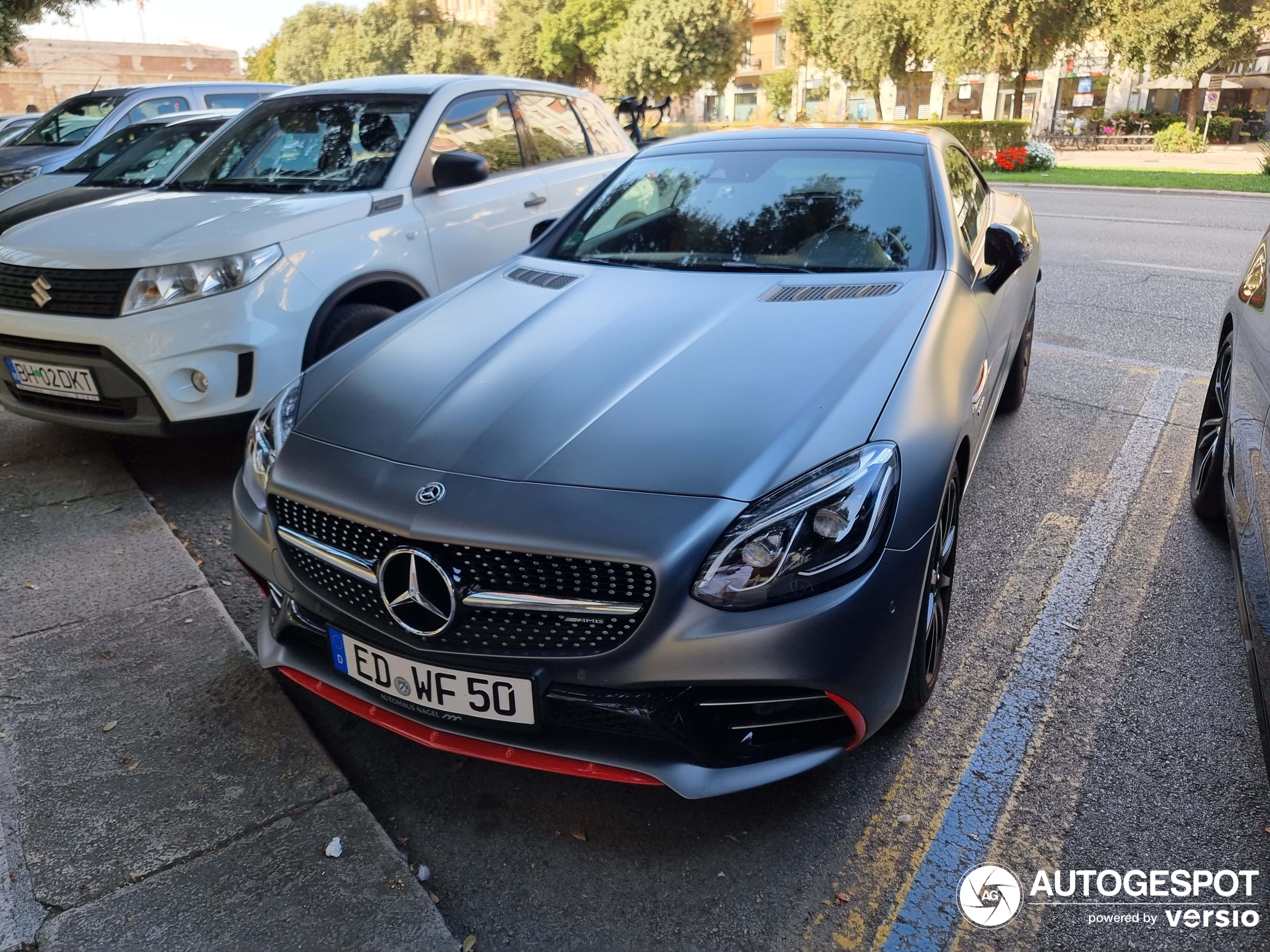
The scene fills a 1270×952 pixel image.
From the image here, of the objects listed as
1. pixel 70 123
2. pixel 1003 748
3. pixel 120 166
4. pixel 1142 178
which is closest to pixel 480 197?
pixel 120 166

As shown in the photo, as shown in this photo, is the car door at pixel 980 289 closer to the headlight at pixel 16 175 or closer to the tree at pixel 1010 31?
the headlight at pixel 16 175

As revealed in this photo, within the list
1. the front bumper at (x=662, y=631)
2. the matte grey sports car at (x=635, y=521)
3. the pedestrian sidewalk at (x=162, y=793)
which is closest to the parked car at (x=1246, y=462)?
the matte grey sports car at (x=635, y=521)

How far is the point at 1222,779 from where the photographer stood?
2.39m

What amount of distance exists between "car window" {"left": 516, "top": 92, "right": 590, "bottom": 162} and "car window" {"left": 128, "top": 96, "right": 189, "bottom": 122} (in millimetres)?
5479

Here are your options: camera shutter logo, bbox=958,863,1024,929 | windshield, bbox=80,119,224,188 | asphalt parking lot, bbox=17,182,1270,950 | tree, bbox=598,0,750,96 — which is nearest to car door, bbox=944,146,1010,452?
asphalt parking lot, bbox=17,182,1270,950

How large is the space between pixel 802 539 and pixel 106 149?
839 cm

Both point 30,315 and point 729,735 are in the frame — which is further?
point 30,315

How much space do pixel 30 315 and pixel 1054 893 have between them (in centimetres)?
422

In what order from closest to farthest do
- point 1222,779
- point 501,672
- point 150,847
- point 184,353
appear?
1. point 501,672
2. point 150,847
3. point 1222,779
4. point 184,353

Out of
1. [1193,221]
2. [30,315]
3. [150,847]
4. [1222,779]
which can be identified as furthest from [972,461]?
[1193,221]

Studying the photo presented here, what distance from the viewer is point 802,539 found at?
1964 mm

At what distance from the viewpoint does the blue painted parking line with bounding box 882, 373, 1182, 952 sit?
2.05 meters

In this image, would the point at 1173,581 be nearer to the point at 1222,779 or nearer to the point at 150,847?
the point at 1222,779

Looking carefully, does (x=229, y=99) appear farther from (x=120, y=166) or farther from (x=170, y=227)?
(x=170, y=227)
